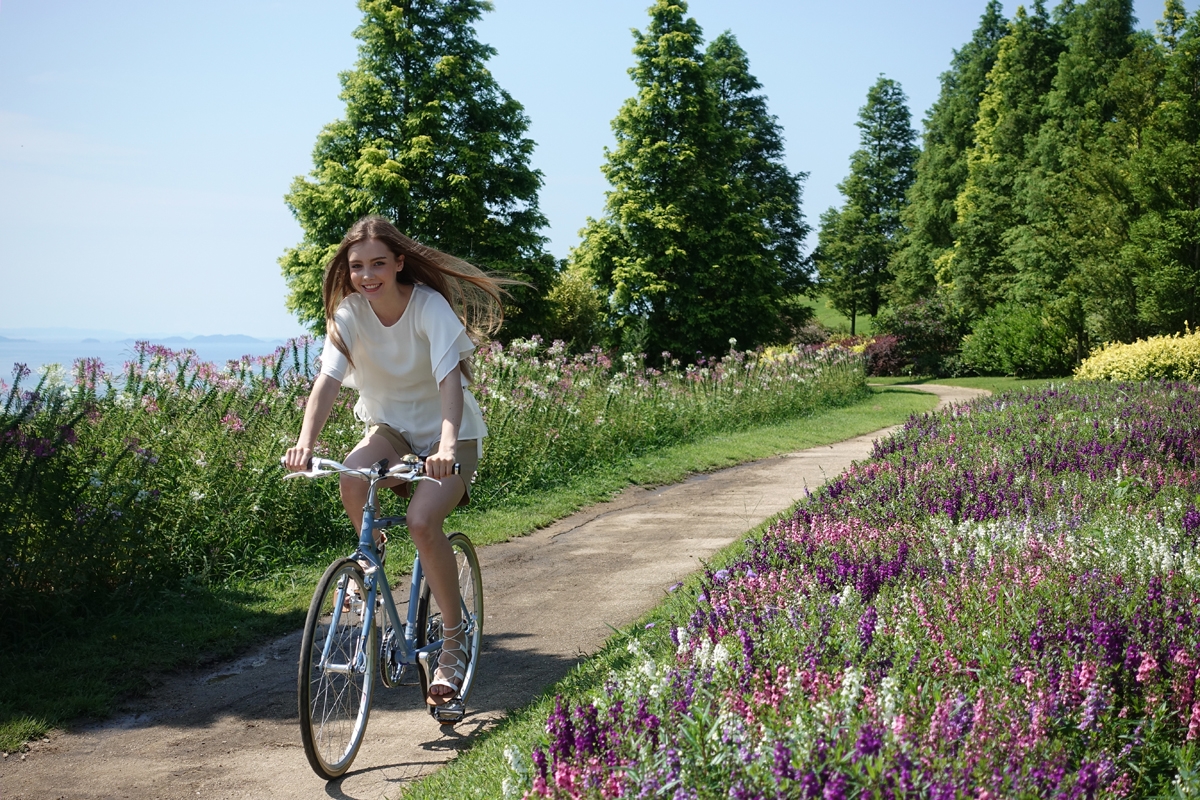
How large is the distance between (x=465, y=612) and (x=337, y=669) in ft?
3.33

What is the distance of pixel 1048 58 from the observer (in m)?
42.8

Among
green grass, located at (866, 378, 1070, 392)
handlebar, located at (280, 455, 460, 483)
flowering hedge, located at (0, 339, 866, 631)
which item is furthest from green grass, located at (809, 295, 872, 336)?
handlebar, located at (280, 455, 460, 483)

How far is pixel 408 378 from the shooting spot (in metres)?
4.31

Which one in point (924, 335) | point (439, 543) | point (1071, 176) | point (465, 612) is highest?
point (1071, 176)

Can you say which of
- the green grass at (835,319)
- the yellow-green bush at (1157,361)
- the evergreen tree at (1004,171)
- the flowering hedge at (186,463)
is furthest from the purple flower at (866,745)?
the green grass at (835,319)

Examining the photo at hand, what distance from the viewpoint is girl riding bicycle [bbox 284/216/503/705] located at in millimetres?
4066

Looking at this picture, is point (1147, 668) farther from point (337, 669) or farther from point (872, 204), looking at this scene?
point (872, 204)

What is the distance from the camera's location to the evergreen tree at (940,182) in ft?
162

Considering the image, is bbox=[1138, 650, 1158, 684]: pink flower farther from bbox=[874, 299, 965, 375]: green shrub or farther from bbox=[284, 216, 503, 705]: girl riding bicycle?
bbox=[874, 299, 965, 375]: green shrub

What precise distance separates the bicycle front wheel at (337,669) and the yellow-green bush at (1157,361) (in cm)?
1956

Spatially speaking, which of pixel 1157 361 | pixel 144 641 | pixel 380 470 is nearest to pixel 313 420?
pixel 380 470

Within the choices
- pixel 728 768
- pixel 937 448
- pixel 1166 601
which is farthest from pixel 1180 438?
pixel 728 768

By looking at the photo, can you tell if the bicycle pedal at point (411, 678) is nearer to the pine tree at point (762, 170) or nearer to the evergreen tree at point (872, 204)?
the pine tree at point (762, 170)

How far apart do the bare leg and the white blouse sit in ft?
0.96
